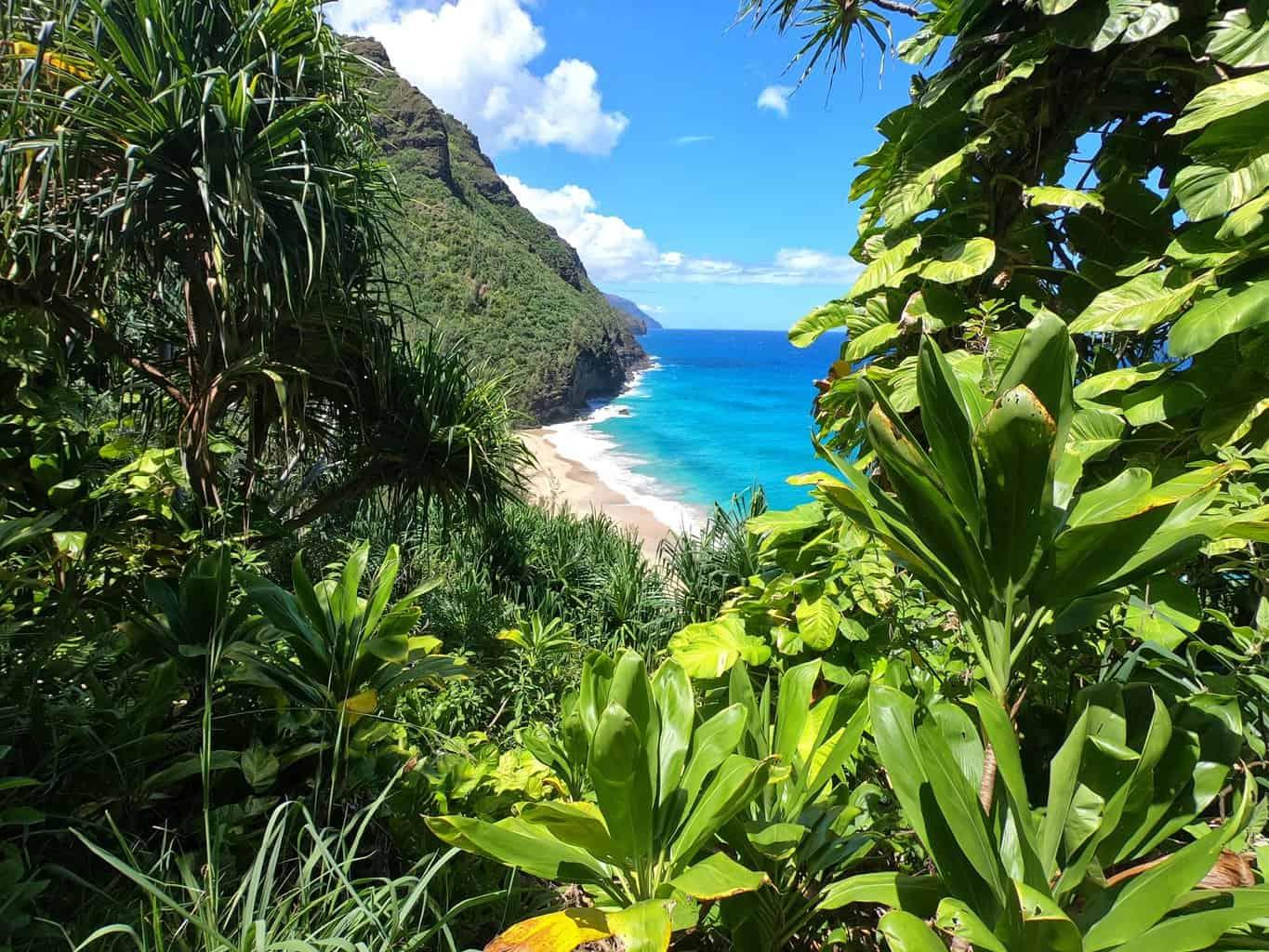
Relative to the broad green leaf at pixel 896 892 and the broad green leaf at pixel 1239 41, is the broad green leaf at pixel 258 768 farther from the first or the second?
the broad green leaf at pixel 1239 41

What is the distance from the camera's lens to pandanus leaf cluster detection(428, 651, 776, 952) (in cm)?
88

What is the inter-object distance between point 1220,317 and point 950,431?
875 millimetres

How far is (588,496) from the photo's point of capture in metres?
17.9

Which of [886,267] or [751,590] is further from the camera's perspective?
[751,590]

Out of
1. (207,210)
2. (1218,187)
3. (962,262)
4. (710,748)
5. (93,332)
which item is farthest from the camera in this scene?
(93,332)

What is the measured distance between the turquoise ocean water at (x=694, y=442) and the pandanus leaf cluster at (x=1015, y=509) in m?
8.55

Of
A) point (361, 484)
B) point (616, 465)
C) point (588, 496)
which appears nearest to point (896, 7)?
point (361, 484)

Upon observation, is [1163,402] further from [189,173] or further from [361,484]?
[361,484]

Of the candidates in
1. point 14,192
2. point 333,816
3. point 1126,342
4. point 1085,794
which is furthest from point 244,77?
point 1085,794

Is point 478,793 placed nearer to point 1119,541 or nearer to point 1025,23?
point 1119,541

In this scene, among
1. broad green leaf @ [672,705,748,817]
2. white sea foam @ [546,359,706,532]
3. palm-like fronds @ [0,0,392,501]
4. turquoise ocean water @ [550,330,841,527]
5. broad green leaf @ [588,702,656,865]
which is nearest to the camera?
broad green leaf @ [588,702,656,865]

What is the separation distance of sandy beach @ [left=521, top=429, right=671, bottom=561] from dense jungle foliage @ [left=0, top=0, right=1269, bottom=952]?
9285 mm

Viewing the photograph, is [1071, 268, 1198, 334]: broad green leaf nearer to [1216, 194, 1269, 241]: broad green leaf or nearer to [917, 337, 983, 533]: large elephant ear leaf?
[1216, 194, 1269, 241]: broad green leaf

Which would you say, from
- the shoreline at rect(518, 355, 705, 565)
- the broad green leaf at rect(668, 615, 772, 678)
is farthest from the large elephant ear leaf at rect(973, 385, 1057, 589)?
the shoreline at rect(518, 355, 705, 565)
